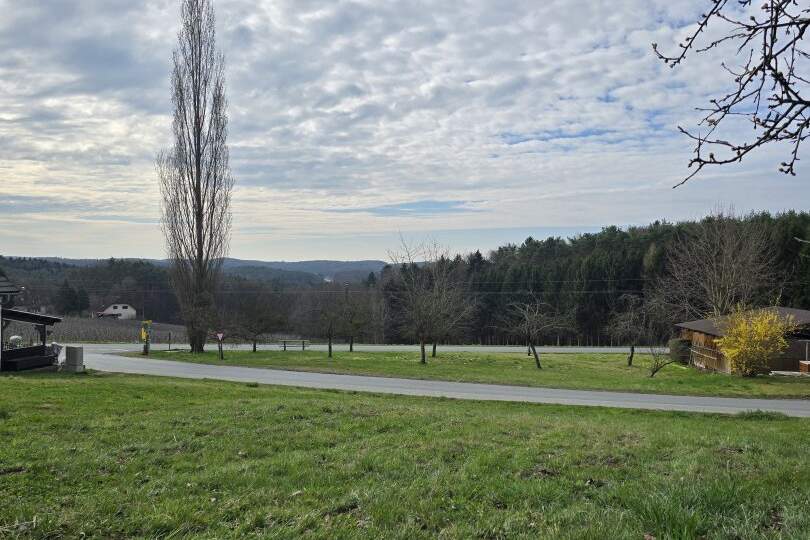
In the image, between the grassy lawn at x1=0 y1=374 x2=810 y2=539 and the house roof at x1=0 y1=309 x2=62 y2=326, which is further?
the house roof at x1=0 y1=309 x2=62 y2=326

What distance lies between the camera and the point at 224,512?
4574mm

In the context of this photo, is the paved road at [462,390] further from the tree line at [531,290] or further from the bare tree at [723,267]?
the bare tree at [723,267]

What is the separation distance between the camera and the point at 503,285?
7150 cm

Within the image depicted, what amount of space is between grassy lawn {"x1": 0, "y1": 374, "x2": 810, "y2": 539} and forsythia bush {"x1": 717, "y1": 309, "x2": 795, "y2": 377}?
1734 cm

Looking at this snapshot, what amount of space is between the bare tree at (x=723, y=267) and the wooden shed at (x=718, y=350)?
351 cm

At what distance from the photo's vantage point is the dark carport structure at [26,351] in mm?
20625

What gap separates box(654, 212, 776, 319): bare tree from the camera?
36219mm

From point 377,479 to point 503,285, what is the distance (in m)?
67.0

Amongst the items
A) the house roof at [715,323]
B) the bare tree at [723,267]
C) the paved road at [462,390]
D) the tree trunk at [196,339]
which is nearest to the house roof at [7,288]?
the paved road at [462,390]

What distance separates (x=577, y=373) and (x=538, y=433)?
19.9 m

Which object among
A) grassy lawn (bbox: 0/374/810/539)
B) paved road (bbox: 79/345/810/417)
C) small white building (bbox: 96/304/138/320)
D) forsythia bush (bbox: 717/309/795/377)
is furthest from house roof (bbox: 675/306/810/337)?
small white building (bbox: 96/304/138/320)

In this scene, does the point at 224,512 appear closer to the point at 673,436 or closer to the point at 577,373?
the point at 673,436

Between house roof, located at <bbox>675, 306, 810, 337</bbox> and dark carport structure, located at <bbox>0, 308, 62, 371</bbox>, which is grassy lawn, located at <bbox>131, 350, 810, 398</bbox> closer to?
house roof, located at <bbox>675, 306, 810, 337</bbox>

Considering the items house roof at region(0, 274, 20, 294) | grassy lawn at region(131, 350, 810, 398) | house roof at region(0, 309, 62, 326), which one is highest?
house roof at region(0, 274, 20, 294)
